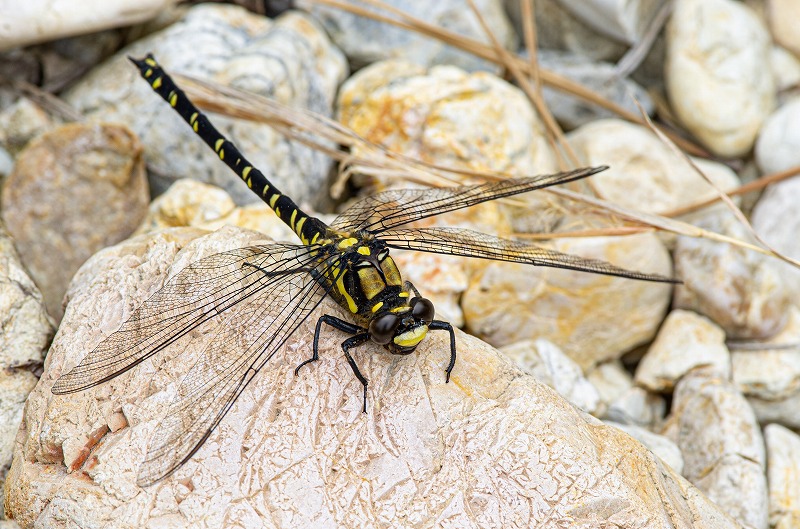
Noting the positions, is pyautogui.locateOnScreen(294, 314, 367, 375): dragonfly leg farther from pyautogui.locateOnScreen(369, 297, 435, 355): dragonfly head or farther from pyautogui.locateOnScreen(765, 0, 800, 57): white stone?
pyautogui.locateOnScreen(765, 0, 800, 57): white stone

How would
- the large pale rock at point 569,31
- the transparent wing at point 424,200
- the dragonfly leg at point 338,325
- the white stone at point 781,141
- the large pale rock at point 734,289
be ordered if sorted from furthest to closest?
the large pale rock at point 569,31, the white stone at point 781,141, the large pale rock at point 734,289, the transparent wing at point 424,200, the dragonfly leg at point 338,325

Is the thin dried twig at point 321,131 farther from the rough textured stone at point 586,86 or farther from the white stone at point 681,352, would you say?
the rough textured stone at point 586,86

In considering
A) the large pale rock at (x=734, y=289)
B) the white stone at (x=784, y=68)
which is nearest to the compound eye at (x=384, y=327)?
the large pale rock at (x=734, y=289)

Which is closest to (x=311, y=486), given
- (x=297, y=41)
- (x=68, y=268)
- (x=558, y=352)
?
(x=558, y=352)

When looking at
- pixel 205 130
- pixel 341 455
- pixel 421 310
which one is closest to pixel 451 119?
pixel 205 130

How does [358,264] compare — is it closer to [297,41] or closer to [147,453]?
[147,453]

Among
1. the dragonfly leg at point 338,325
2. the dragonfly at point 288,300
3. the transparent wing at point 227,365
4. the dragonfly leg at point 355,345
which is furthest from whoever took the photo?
the dragonfly leg at point 338,325

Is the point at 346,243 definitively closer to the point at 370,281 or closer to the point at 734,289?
the point at 370,281

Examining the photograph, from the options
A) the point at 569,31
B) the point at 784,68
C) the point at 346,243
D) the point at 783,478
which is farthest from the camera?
the point at 569,31
